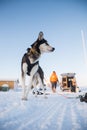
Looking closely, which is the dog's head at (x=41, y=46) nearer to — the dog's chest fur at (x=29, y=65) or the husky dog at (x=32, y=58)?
the husky dog at (x=32, y=58)

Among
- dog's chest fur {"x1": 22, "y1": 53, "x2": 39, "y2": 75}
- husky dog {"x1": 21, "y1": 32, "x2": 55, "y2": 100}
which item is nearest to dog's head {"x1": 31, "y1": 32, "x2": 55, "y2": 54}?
husky dog {"x1": 21, "y1": 32, "x2": 55, "y2": 100}

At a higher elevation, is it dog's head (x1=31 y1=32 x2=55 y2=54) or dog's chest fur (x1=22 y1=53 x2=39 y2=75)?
dog's head (x1=31 y1=32 x2=55 y2=54)

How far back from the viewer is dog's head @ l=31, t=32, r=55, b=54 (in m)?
4.62

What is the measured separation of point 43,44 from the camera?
4.68 m

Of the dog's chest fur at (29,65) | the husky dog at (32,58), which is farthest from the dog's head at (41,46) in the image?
the dog's chest fur at (29,65)

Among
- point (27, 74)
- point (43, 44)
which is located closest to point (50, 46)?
point (43, 44)

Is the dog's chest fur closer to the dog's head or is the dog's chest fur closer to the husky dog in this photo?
the husky dog

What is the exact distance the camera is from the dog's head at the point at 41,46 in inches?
182

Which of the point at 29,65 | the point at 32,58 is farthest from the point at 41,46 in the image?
the point at 29,65

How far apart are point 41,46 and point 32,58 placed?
0.44 metres

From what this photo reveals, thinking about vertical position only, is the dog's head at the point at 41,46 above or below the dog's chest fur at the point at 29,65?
above

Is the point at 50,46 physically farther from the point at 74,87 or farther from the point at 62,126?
the point at 74,87

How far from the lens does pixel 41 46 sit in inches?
183

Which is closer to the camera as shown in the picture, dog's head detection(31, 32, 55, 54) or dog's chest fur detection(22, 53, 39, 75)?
dog's chest fur detection(22, 53, 39, 75)
